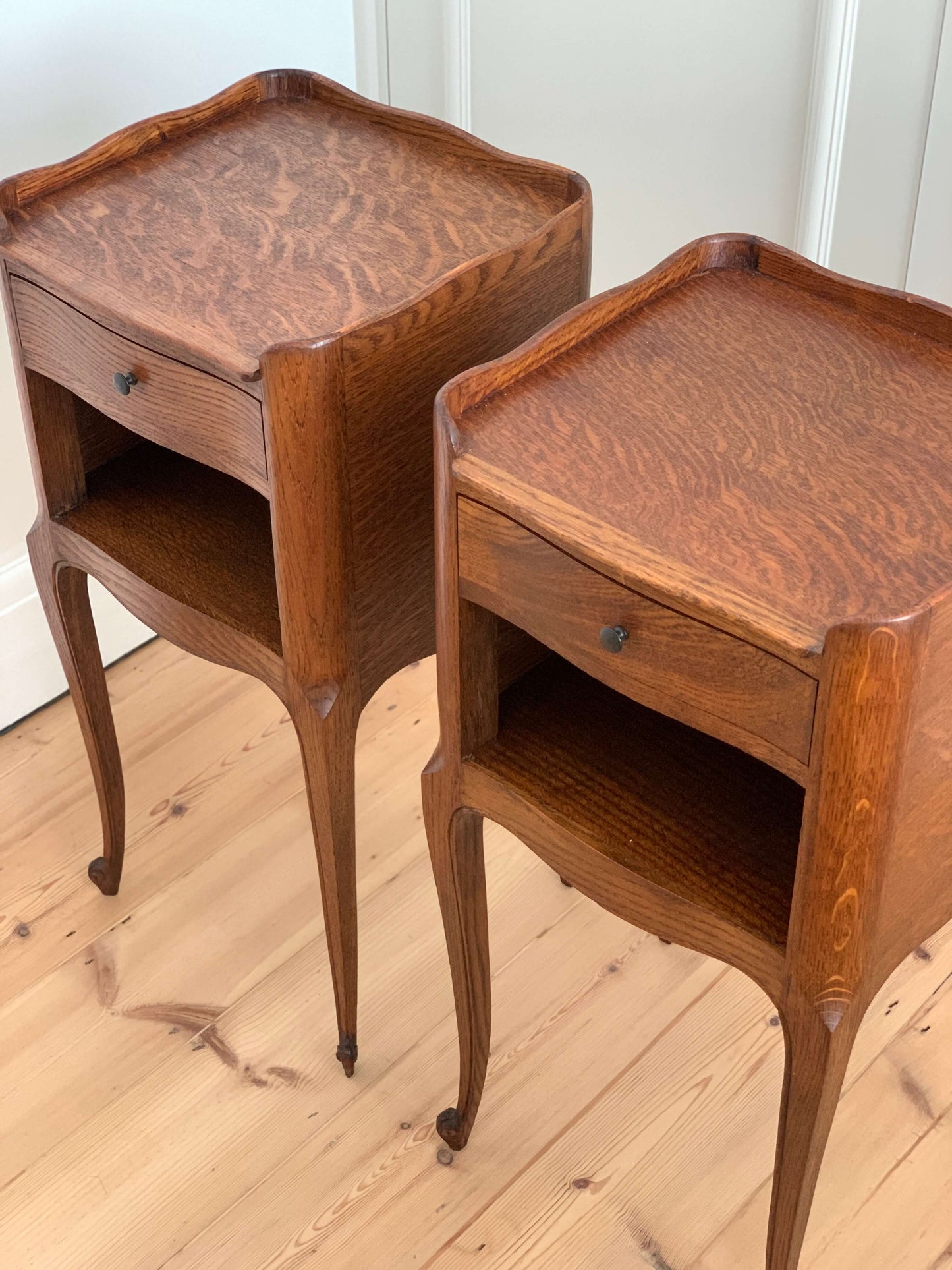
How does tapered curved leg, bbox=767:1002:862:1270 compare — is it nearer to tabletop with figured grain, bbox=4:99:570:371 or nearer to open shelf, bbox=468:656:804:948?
open shelf, bbox=468:656:804:948

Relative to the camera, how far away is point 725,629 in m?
0.80

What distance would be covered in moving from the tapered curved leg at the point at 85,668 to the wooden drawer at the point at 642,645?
1.78 ft

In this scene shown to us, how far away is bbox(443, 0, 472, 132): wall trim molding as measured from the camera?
1.78 metres

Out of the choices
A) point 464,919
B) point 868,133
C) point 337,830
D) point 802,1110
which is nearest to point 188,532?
point 337,830

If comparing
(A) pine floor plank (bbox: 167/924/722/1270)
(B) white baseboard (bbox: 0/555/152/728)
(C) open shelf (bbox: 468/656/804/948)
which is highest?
(C) open shelf (bbox: 468/656/804/948)

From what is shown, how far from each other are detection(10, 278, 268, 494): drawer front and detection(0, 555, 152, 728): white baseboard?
1.78ft

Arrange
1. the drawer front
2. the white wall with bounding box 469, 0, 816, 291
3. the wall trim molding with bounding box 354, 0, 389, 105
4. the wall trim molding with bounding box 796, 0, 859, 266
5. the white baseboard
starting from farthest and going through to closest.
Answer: the wall trim molding with bounding box 354, 0, 389, 105, the white baseboard, the white wall with bounding box 469, 0, 816, 291, the wall trim molding with bounding box 796, 0, 859, 266, the drawer front

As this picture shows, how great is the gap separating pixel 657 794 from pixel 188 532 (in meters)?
0.52

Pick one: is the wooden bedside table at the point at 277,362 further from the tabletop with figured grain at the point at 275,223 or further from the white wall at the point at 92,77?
the white wall at the point at 92,77

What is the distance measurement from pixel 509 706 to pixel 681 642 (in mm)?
278

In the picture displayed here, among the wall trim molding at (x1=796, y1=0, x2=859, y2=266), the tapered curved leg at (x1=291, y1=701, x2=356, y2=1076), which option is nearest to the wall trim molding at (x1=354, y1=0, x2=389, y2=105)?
the wall trim molding at (x1=796, y1=0, x2=859, y2=266)

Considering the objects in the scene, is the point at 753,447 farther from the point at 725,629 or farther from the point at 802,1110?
the point at 802,1110

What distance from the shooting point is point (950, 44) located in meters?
1.41

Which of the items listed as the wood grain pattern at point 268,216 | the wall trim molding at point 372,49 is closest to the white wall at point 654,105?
the wall trim molding at point 372,49
